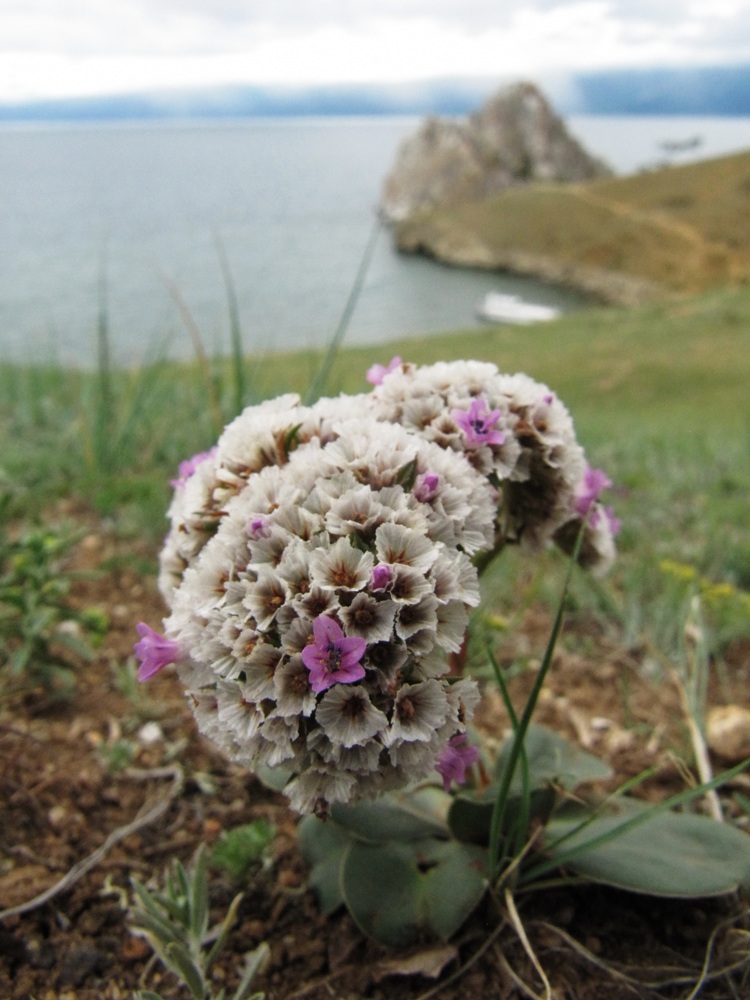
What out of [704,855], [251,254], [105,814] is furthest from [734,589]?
[251,254]

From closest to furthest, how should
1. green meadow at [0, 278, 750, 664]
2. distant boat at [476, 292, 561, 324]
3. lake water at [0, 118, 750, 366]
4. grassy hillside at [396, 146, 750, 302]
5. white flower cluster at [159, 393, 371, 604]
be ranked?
white flower cluster at [159, 393, 371, 604]
green meadow at [0, 278, 750, 664]
lake water at [0, 118, 750, 366]
distant boat at [476, 292, 561, 324]
grassy hillside at [396, 146, 750, 302]

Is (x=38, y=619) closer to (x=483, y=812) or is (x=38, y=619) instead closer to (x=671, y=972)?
(x=483, y=812)

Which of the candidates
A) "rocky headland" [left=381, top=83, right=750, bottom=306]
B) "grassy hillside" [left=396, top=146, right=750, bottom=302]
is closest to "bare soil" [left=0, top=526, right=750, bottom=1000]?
"rocky headland" [left=381, top=83, right=750, bottom=306]

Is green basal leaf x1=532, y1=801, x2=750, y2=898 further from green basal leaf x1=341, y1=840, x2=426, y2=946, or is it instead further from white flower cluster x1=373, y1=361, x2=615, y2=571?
white flower cluster x1=373, y1=361, x2=615, y2=571

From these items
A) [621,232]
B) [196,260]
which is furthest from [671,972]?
[621,232]

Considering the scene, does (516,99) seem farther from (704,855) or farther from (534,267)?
(704,855)

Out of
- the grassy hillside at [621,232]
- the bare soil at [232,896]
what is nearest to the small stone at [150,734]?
the bare soil at [232,896]

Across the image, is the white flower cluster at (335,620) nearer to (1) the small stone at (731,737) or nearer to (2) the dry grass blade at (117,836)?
(2) the dry grass blade at (117,836)

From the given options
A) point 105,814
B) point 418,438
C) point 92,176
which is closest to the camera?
point 418,438
